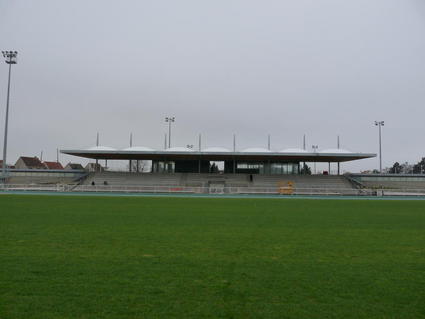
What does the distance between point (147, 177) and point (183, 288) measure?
140 feet

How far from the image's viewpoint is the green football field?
3.94m

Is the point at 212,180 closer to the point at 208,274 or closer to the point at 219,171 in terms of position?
the point at 219,171

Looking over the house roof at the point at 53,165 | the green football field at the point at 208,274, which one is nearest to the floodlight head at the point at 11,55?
the green football field at the point at 208,274

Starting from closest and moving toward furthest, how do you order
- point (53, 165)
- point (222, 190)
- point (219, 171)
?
point (222, 190)
point (219, 171)
point (53, 165)

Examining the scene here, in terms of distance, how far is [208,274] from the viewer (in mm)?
5238

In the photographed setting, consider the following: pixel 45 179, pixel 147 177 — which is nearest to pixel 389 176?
pixel 147 177

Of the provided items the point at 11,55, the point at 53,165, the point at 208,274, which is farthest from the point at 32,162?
the point at 208,274

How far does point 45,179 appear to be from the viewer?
160 feet

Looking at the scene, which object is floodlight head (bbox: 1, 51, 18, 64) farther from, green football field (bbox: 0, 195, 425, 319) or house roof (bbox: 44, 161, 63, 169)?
house roof (bbox: 44, 161, 63, 169)

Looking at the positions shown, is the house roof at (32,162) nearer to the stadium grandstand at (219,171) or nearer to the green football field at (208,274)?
the stadium grandstand at (219,171)

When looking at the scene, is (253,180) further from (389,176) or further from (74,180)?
(74,180)

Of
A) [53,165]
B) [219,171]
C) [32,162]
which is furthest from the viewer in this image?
[53,165]

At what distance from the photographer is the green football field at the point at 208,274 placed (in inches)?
155

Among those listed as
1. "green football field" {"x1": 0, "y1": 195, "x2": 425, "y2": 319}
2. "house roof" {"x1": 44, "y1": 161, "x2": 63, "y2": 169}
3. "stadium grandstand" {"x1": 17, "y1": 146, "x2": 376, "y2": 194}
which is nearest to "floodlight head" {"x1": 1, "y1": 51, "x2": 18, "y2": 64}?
"stadium grandstand" {"x1": 17, "y1": 146, "x2": 376, "y2": 194}
